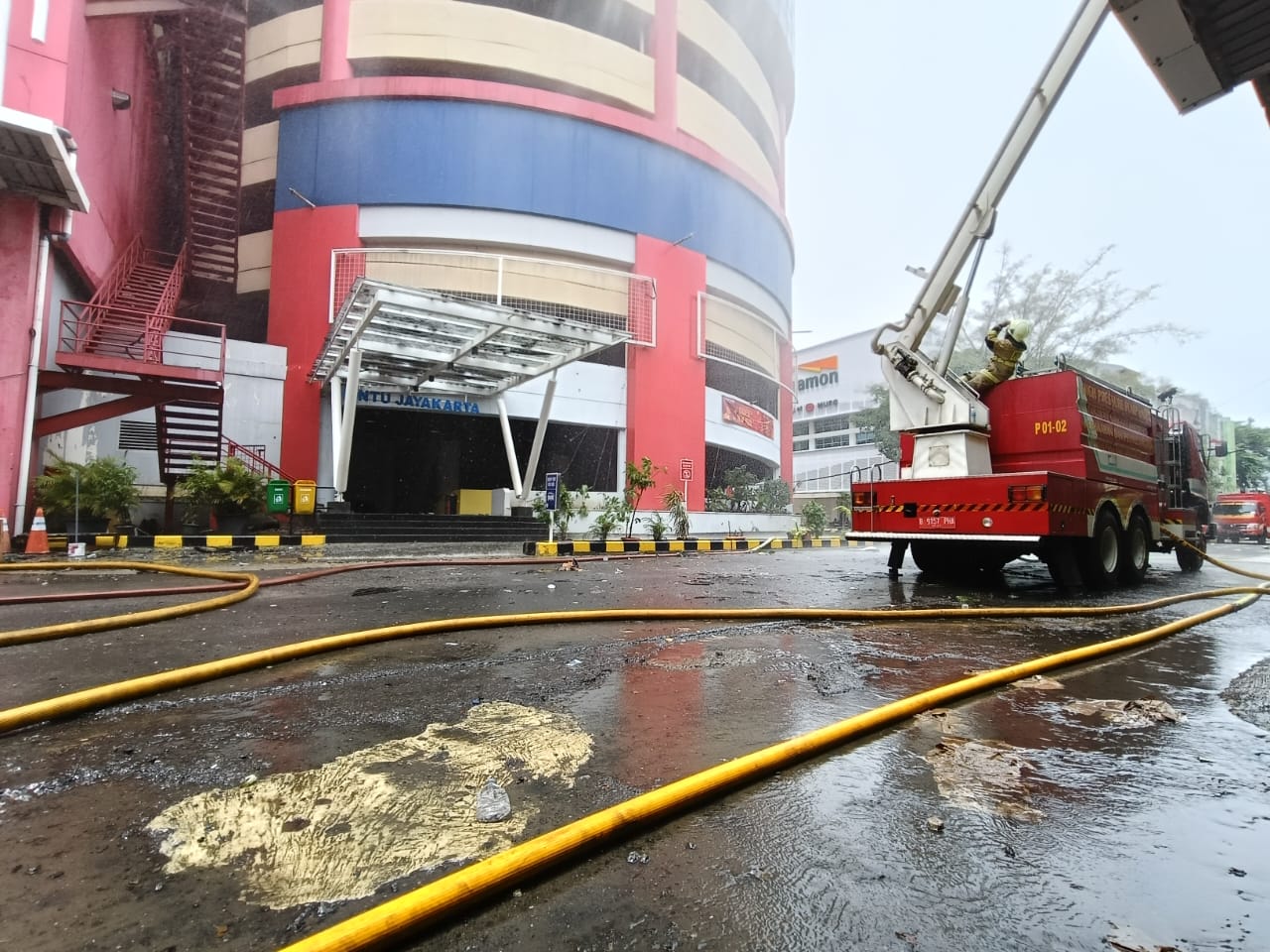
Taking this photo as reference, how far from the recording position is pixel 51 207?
1042 centimetres

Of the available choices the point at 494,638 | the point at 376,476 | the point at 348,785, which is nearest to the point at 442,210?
the point at 376,476

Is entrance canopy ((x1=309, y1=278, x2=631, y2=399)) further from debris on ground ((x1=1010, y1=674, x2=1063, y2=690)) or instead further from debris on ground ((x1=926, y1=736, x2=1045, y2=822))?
debris on ground ((x1=926, y1=736, x2=1045, y2=822))

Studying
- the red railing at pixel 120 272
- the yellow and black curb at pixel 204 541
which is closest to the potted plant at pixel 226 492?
the yellow and black curb at pixel 204 541

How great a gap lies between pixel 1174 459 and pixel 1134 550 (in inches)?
106

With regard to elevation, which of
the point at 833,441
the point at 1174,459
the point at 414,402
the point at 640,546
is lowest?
the point at 640,546

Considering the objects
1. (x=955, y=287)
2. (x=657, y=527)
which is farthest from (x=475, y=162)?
(x=955, y=287)

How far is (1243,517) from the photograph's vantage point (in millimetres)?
24031

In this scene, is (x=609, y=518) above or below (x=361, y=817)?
above

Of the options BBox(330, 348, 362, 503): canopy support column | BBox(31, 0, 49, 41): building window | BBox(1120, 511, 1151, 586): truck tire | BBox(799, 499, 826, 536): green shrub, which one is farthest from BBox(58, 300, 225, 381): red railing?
BBox(799, 499, 826, 536): green shrub

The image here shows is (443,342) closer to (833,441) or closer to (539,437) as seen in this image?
(539,437)

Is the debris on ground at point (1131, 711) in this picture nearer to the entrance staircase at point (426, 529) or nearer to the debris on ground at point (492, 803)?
the debris on ground at point (492, 803)

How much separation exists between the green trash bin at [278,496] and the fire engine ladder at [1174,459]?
1510cm

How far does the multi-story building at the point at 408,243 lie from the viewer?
507 inches

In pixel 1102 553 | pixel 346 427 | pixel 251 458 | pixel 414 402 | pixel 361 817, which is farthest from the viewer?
pixel 414 402
